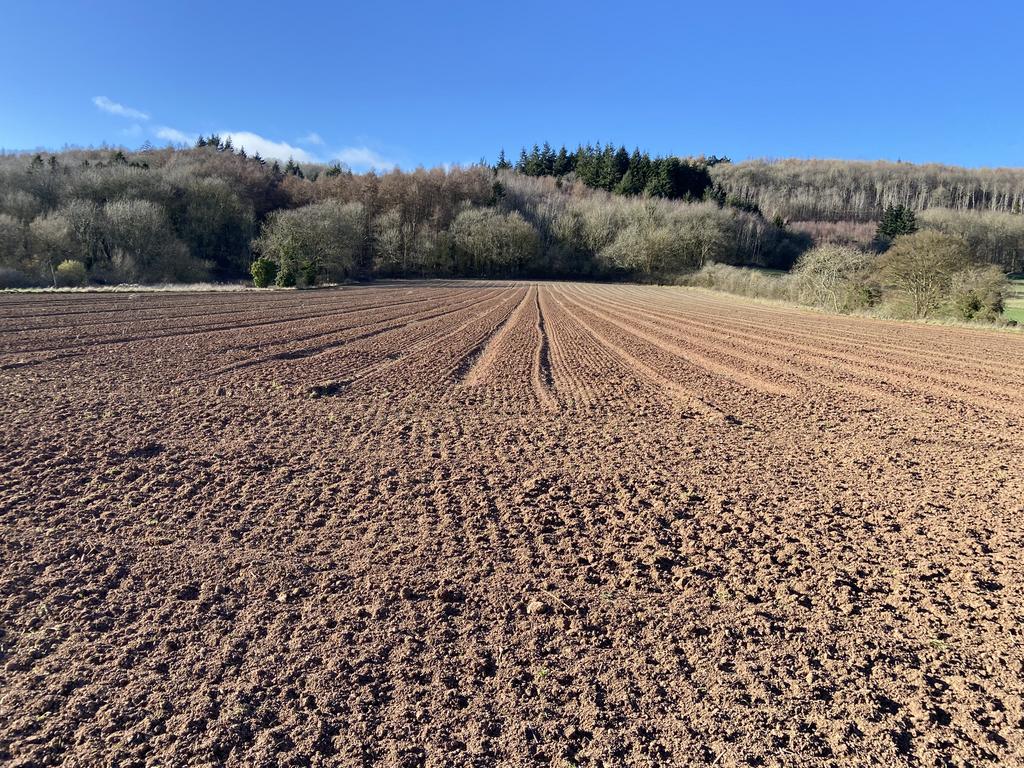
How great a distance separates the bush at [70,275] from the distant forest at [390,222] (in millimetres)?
145

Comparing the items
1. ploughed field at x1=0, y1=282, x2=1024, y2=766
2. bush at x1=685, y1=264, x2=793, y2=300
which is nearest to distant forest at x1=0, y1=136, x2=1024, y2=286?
bush at x1=685, y1=264, x2=793, y2=300

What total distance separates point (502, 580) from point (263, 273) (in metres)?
48.5

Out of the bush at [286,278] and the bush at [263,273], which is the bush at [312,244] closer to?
the bush at [286,278]

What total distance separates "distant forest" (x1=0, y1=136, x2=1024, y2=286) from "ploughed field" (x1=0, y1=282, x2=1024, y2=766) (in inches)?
1348

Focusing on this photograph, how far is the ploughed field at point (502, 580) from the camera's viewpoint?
2643mm

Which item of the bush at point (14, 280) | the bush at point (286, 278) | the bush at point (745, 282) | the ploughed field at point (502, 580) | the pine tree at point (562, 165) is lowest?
the ploughed field at point (502, 580)

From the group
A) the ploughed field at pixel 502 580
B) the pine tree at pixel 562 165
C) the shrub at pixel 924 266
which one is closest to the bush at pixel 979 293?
the shrub at pixel 924 266

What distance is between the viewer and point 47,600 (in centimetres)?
354

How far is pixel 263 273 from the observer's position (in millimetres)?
45938

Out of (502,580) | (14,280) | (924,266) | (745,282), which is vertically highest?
(745,282)

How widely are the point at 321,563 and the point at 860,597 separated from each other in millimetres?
4010

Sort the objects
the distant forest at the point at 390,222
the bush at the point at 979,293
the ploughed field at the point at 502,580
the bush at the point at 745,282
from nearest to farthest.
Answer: the ploughed field at the point at 502,580, the bush at the point at 979,293, the bush at the point at 745,282, the distant forest at the point at 390,222

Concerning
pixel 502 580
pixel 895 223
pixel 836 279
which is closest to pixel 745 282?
pixel 836 279

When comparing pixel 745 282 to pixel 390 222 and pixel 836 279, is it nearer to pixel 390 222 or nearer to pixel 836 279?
pixel 836 279
